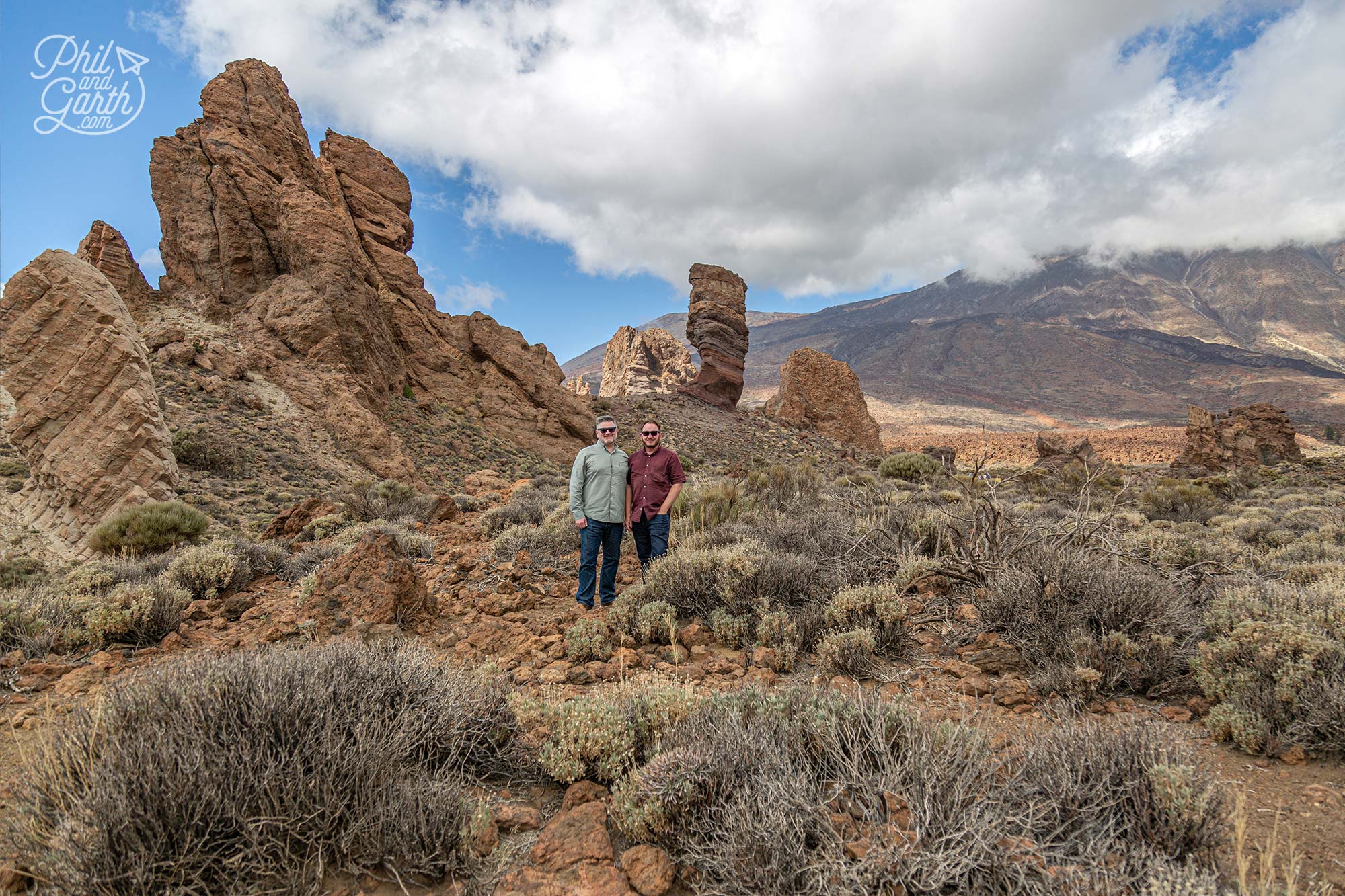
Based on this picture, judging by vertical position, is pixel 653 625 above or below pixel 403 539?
below

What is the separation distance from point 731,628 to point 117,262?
2454 centimetres

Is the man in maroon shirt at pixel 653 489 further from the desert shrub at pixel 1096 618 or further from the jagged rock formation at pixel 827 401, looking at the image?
the jagged rock formation at pixel 827 401

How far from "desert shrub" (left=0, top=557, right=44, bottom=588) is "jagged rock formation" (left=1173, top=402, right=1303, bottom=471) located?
30946 millimetres

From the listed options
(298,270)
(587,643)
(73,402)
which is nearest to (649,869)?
(587,643)

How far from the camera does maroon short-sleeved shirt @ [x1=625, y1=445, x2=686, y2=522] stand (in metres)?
5.83

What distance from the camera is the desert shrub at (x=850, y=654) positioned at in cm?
349

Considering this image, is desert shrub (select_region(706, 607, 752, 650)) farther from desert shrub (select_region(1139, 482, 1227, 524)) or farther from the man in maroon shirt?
desert shrub (select_region(1139, 482, 1227, 524))

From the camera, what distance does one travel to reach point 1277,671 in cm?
271

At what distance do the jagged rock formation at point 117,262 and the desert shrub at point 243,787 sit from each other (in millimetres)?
21711

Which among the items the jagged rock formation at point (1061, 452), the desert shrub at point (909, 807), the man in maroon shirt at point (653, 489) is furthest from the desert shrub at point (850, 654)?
the jagged rock formation at point (1061, 452)

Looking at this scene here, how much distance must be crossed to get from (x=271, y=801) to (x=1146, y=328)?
188634mm

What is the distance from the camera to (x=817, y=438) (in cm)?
2906

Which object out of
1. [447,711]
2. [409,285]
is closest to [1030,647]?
[447,711]

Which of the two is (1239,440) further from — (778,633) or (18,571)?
(18,571)
